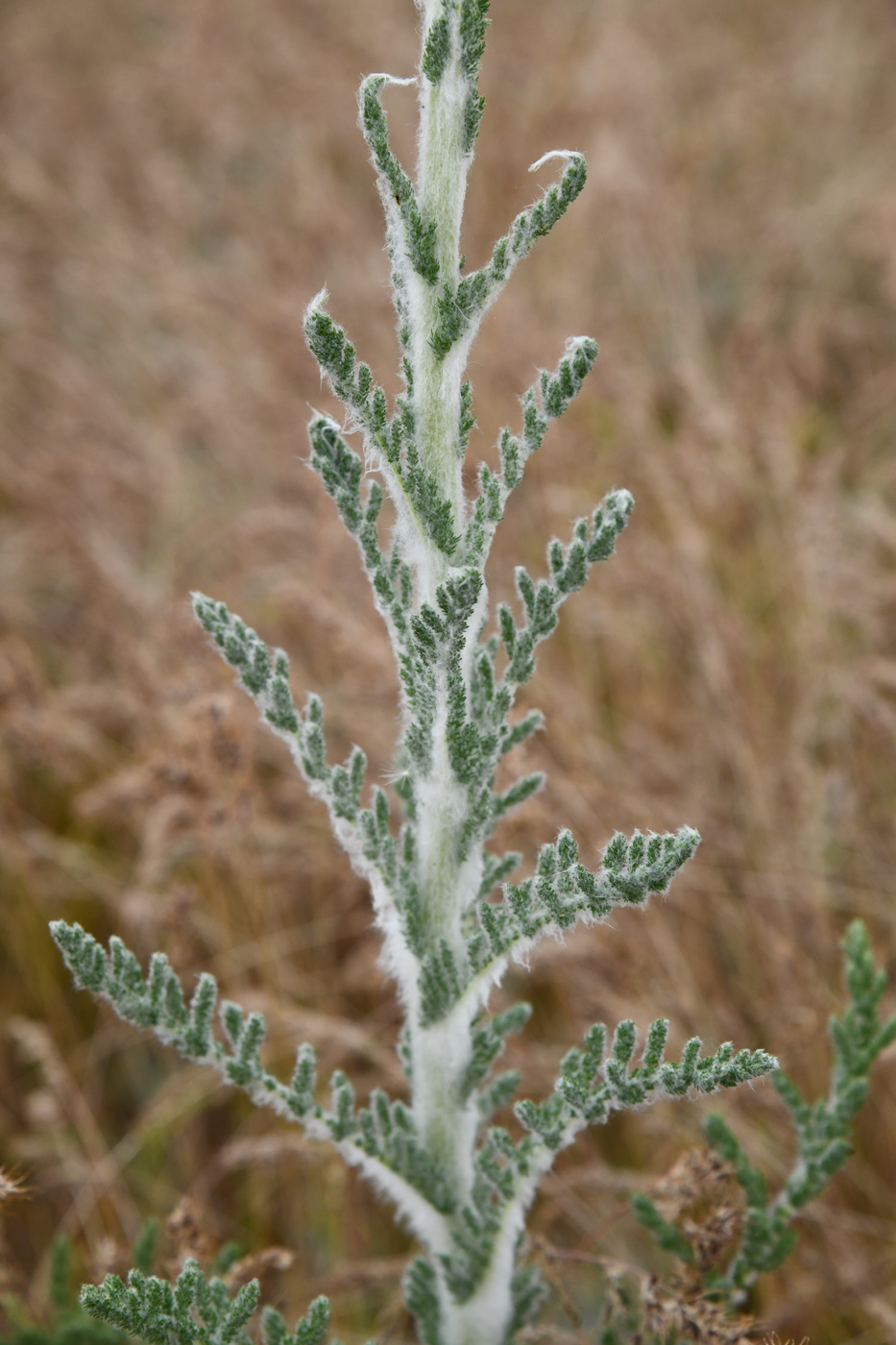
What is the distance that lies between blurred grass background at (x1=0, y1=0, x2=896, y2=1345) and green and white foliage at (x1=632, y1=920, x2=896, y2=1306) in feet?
1.15

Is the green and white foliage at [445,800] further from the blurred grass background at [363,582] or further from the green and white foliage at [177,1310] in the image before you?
the blurred grass background at [363,582]

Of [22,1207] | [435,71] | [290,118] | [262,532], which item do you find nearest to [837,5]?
[290,118]

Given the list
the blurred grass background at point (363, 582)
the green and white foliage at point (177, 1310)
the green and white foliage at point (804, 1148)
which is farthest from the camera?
the blurred grass background at point (363, 582)

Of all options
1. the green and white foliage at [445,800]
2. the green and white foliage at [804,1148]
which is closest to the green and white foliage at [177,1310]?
the green and white foliage at [445,800]

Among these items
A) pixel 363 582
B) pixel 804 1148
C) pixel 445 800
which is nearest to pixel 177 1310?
pixel 445 800

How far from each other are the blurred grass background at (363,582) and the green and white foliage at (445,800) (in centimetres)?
41

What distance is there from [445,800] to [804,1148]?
0.82 meters

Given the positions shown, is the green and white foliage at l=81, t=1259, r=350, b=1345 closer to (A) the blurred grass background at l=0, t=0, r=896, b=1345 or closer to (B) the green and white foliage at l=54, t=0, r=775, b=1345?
(B) the green and white foliage at l=54, t=0, r=775, b=1345

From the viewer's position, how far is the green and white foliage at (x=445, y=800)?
1.08 meters

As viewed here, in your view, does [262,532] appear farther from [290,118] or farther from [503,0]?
[503,0]

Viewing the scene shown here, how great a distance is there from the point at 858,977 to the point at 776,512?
2.64 meters

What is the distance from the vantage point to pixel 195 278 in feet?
15.8

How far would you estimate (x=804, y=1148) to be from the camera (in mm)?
1527

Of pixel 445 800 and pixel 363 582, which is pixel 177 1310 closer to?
pixel 445 800
